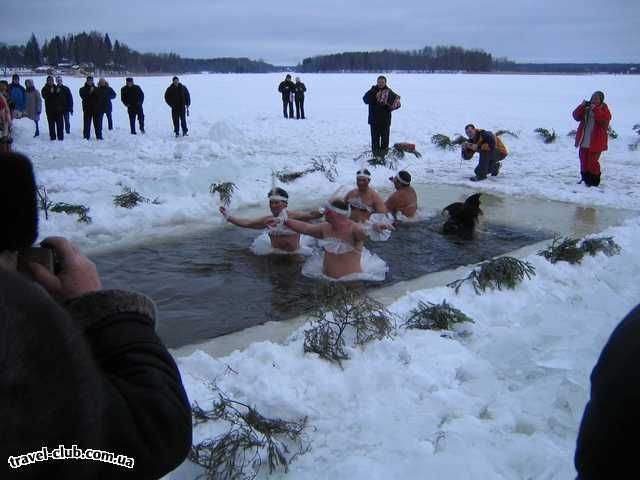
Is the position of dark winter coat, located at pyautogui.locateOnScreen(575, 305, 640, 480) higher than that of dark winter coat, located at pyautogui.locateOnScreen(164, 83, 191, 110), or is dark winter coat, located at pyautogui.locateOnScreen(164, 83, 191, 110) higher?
dark winter coat, located at pyautogui.locateOnScreen(164, 83, 191, 110)

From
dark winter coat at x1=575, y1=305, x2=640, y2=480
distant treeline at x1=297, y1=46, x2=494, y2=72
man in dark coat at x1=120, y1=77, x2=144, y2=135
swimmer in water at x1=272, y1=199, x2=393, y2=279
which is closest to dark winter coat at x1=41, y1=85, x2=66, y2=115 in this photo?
man in dark coat at x1=120, y1=77, x2=144, y2=135

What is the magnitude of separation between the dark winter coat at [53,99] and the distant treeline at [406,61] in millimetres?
88611

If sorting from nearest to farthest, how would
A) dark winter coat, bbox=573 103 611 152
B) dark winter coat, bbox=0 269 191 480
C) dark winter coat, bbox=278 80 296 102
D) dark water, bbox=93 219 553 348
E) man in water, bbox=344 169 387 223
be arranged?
dark winter coat, bbox=0 269 191 480 < dark water, bbox=93 219 553 348 < man in water, bbox=344 169 387 223 < dark winter coat, bbox=573 103 611 152 < dark winter coat, bbox=278 80 296 102

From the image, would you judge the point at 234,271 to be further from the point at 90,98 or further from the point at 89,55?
the point at 89,55

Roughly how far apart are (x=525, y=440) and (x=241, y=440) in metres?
1.38

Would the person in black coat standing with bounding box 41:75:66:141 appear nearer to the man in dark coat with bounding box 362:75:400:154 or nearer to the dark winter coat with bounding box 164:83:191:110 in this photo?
the dark winter coat with bounding box 164:83:191:110

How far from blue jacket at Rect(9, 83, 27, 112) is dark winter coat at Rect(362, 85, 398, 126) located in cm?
900

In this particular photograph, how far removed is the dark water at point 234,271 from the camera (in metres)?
5.19

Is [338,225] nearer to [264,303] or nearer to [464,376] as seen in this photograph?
[264,303]

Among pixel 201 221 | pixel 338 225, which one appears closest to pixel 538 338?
pixel 338 225

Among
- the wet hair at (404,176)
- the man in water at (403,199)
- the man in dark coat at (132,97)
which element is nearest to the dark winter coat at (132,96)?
the man in dark coat at (132,97)

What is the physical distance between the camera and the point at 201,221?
8.30m

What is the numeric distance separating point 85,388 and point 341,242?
5.34 m

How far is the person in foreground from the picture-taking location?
2.78ft
